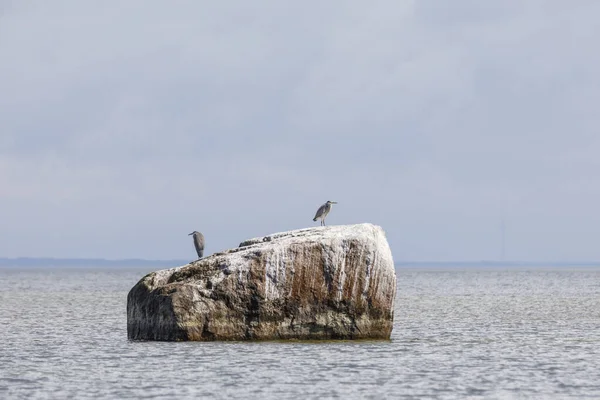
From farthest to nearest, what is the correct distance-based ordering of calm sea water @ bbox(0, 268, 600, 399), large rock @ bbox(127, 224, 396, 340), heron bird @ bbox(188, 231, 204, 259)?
heron bird @ bbox(188, 231, 204, 259), large rock @ bbox(127, 224, 396, 340), calm sea water @ bbox(0, 268, 600, 399)

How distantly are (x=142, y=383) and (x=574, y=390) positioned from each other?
8151 millimetres

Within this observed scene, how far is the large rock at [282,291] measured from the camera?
86.1 ft

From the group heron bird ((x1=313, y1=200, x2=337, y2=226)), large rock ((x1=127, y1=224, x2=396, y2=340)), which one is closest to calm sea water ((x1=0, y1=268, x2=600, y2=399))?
large rock ((x1=127, y1=224, x2=396, y2=340))

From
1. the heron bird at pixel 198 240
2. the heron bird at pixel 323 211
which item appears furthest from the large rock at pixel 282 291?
the heron bird at pixel 198 240

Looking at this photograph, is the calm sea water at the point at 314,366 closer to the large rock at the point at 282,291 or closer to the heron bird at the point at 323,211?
the large rock at the point at 282,291

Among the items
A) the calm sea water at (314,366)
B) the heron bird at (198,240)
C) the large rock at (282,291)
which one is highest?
the heron bird at (198,240)

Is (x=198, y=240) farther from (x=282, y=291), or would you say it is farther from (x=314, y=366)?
(x=314, y=366)

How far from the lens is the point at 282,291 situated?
26.4 m

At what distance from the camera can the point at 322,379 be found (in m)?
21.6

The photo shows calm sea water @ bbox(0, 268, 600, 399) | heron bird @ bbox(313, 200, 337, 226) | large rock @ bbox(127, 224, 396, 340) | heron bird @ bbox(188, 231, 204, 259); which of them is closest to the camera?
calm sea water @ bbox(0, 268, 600, 399)

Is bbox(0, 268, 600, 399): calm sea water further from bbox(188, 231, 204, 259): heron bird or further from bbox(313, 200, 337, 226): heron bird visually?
bbox(188, 231, 204, 259): heron bird

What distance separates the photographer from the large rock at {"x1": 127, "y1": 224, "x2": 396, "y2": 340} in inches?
1033

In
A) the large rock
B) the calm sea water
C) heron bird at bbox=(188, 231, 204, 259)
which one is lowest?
the calm sea water

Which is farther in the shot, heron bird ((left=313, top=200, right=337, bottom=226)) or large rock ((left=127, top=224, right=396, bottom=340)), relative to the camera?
heron bird ((left=313, top=200, right=337, bottom=226))
